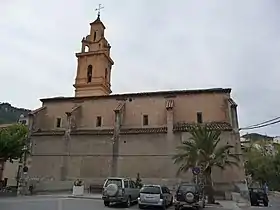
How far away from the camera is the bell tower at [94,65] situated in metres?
44.0

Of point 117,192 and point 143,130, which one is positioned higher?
point 143,130

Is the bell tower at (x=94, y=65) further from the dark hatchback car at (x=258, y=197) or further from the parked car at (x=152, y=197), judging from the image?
the parked car at (x=152, y=197)

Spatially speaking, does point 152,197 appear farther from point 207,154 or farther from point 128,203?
point 207,154

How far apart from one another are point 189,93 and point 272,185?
3308cm

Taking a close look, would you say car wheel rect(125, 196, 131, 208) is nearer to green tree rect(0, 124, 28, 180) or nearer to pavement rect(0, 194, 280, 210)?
pavement rect(0, 194, 280, 210)

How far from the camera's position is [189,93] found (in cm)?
3550

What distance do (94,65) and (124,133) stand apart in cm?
1487

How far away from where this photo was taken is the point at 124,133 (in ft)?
112

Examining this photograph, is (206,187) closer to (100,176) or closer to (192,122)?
(192,122)

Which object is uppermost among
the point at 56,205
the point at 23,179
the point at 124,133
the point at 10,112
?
the point at 10,112

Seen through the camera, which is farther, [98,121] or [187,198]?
[98,121]

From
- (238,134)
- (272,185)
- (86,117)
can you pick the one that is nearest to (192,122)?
(238,134)

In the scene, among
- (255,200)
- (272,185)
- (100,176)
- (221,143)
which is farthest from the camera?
(272,185)

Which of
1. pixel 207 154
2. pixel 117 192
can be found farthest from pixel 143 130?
pixel 117 192
